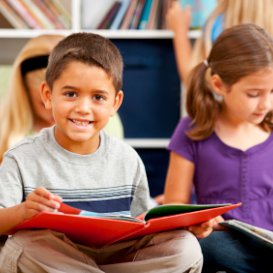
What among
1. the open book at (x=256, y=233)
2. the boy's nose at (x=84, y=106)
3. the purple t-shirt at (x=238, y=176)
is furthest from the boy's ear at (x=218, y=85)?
the boy's nose at (x=84, y=106)

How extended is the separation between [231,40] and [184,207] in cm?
67

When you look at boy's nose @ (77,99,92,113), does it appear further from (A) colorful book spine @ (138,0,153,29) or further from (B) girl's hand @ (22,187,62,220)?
(A) colorful book spine @ (138,0,153,29)

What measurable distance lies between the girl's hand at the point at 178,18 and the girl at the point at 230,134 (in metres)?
0.79

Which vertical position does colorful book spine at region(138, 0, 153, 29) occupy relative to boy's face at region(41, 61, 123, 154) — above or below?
above

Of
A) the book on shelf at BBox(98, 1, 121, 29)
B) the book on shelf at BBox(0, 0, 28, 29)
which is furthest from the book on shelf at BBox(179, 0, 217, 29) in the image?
the book on shelf at BBox(0, 0, 28, 29)

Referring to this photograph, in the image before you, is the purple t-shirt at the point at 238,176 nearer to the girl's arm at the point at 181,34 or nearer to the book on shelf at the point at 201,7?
the girl's arm at the point at 181,34

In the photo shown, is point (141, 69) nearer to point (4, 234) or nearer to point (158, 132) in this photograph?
point (158, 132)

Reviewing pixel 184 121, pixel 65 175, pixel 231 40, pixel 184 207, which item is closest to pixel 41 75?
pixel 184 121

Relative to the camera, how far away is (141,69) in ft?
9.21

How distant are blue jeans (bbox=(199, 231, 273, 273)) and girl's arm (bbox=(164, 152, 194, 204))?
0.24 metres

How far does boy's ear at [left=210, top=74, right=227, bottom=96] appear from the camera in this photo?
187 centimetres

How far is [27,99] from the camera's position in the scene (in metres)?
2.29

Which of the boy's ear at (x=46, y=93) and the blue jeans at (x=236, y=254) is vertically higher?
the boy's ear at (x=46, y=93)

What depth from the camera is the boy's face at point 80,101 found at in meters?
1.47
